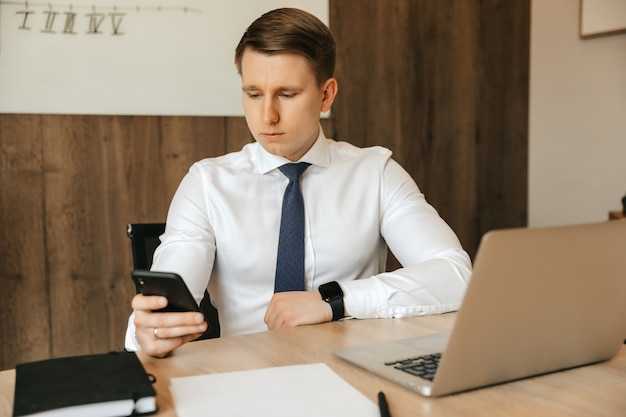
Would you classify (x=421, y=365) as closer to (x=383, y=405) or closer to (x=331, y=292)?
(x=383, y=405)

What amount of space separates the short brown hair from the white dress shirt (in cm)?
23

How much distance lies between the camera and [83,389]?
0.78 metres

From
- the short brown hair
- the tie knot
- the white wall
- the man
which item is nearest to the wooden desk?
the man

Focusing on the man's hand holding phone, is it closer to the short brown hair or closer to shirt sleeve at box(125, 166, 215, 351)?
shirt sleeve at box(125, 166, 215, 351)

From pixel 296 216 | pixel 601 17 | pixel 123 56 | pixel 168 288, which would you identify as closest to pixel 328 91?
pixel 296 216

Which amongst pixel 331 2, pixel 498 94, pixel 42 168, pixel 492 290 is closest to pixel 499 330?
pixel 492 290

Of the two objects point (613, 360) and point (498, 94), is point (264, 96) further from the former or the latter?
point (498, 94)

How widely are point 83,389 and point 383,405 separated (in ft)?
1.17

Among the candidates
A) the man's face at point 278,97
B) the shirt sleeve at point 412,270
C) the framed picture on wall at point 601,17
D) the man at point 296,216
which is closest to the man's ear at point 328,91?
the man at point 296,216

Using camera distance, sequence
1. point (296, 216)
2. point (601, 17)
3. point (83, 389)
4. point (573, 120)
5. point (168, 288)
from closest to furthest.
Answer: point (83, 389) < point (168, 288) < point (296, 216) < point (601, 17) < point (573, 120)

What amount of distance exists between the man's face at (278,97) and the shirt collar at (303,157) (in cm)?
6

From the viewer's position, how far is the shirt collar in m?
1.66

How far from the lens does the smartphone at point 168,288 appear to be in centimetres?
96

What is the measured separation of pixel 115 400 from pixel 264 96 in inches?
35.6
